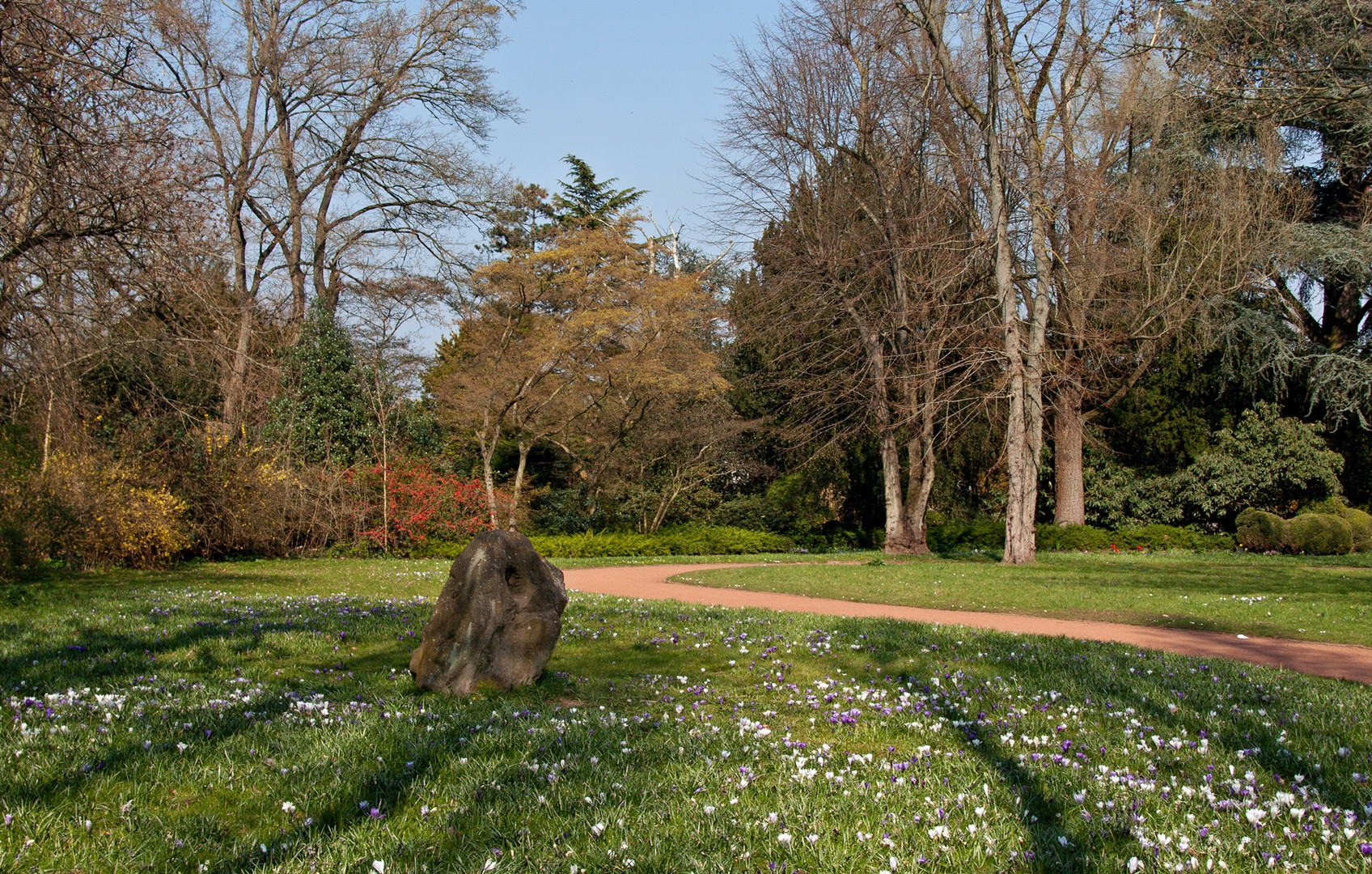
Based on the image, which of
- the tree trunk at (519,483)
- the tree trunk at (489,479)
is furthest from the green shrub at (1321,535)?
the tree trunk at (489,479)

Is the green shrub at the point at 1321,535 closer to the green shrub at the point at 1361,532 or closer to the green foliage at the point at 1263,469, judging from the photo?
the green shrub at the point at 1361,532

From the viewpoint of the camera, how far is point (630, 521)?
29.4 m

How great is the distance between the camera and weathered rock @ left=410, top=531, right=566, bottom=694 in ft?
18.6

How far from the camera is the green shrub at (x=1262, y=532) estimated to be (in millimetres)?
23359

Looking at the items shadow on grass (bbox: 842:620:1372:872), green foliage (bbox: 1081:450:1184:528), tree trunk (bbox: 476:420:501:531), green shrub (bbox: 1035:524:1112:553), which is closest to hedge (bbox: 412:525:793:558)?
tree trunk (bbox: 476:420:501:531)

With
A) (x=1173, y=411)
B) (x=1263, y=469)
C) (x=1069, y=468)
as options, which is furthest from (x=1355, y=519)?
(x=1069, y=468)

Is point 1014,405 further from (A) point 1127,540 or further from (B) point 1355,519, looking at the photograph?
(B) point 1355,519

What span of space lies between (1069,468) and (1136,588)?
1385 cm

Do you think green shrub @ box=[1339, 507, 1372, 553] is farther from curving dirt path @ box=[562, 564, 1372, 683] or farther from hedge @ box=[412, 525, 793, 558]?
curving dirt path @ box=[562, 564, 1372, 683]

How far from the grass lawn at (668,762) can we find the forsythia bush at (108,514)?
7424mm

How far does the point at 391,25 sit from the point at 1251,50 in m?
24.8

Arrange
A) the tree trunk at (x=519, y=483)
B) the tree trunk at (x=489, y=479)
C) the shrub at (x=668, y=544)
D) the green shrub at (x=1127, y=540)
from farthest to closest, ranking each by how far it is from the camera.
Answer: the green shrub at (x=1127, y=540)
the tree trunk at (x=519, y=483)
the shrub at (x=668, y=544)
the tree trunk at (x=489, y=479)

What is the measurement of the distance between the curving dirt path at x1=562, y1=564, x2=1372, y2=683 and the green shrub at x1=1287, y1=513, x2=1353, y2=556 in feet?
52.5

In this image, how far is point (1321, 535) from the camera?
2272 cm
